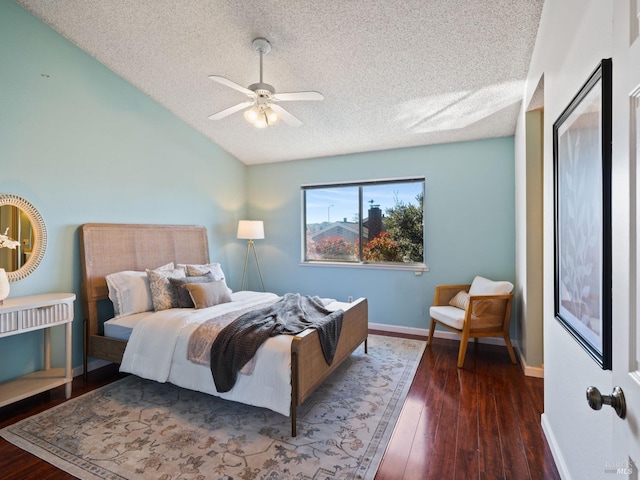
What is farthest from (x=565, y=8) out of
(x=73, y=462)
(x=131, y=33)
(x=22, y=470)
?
(x=22, y=470)

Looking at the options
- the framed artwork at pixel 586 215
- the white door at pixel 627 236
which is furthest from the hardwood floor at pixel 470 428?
the white door at pixel 627 236

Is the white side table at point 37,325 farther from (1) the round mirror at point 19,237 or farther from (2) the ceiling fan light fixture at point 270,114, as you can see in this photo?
(2) the ceiling fan light fixture at point 270,114

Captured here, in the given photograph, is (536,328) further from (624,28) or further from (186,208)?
(186,208)

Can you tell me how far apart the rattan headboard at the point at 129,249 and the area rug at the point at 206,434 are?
1.08m

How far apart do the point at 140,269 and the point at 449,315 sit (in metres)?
3.50

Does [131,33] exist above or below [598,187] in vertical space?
above

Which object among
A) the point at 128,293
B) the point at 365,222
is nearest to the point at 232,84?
the point at 128,293

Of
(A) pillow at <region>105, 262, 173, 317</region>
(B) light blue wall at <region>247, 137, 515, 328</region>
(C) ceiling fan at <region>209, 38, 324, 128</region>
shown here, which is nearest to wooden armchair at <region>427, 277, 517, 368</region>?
(B) light blue wall at <region>247, 137, 515, 328</region>

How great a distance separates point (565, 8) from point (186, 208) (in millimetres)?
4213

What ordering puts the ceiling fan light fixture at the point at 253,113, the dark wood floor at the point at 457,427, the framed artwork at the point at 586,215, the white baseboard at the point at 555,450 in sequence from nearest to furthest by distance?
the framed artwork at the point at 586,215 < the white baseboard at the point at 555,450 < the dark wood floor at the point at 457,427 < the ceiling fan light fixture at the point at 253,113

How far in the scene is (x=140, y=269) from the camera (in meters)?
3.71

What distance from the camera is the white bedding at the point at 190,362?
2.24 meters

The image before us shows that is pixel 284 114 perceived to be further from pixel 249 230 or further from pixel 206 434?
pixel 206 434

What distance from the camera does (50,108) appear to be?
2984 mm
